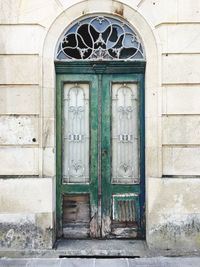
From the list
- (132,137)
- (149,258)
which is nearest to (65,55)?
(132,137)

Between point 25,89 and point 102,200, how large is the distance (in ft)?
7.21

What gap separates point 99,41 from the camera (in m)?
6.52

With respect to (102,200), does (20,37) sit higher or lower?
higher

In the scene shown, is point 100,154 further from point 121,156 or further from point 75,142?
point 75,142

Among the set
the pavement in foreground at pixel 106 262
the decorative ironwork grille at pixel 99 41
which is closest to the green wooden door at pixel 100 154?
the decorative ironwork grille at pixel 99 41

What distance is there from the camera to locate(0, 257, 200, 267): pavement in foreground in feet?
18.6

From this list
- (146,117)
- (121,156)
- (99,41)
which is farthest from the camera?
(121,156)

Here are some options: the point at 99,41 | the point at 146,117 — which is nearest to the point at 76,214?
the point at 146,117

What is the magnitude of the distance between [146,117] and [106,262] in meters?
2.29

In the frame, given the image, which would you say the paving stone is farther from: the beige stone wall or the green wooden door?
the green wooden door

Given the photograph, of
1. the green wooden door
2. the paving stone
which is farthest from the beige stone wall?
the paving stone

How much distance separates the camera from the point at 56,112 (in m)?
6.58

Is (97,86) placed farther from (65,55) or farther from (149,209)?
(149,209)

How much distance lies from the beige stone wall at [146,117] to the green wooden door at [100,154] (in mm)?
298
